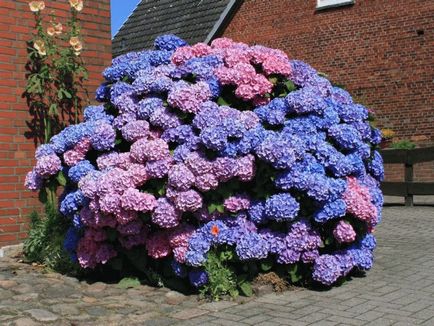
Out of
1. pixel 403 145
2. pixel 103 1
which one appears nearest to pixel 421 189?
pixel 403 145

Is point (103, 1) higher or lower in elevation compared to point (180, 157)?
higher

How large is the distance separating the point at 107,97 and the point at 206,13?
14531 millimetres

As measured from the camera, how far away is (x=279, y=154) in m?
5.07

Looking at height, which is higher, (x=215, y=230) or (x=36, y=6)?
(x=36, y=6)

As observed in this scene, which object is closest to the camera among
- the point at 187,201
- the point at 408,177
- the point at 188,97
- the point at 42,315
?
the point at 42,315

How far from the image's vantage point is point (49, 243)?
622 centimetres

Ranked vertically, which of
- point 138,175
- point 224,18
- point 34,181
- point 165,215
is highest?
point 224,18

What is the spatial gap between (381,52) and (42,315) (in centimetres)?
1308

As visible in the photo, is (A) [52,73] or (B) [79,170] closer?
(B) [79,170]

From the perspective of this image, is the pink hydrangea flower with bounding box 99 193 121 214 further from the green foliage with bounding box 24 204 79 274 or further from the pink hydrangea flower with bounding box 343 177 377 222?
the pink hydrangea flower with bounding box 343 177 377 222

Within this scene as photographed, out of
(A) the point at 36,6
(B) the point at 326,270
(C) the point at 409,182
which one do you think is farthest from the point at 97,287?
(C) the point at 409,182

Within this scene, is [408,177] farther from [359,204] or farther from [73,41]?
[73,41]

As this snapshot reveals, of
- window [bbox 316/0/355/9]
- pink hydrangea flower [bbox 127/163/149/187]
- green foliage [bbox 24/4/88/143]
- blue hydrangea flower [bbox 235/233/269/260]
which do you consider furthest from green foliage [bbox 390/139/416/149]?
pink hydrangea flower [bbox 127/163/149/187]

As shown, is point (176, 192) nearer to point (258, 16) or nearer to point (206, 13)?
point (258, 16)
